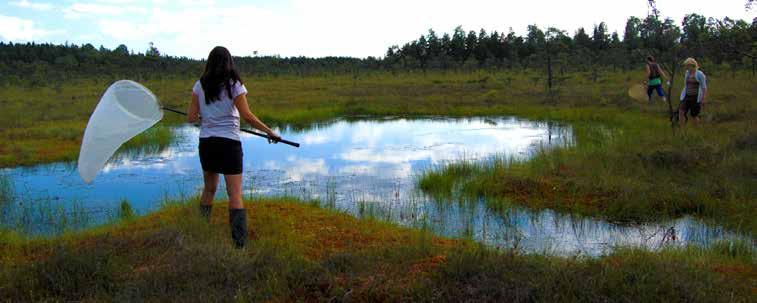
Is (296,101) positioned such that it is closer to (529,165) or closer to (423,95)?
(423,95)

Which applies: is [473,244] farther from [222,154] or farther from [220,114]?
[220,114]

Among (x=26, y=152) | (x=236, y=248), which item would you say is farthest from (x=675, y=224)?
(x=26, y=152)

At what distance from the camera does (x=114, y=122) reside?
4957mm

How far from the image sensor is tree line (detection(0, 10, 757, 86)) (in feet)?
36.4

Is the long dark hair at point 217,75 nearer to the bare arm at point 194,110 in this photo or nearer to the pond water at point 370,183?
the bare arm at point 194,110

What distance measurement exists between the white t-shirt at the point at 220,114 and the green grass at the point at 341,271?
830 mm

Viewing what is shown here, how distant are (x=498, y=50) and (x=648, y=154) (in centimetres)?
4722

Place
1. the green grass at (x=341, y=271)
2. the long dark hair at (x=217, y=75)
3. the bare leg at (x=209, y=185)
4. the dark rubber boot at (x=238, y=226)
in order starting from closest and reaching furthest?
the green grass at (x=341, y=271) → the long dark hair at (x=217, y=75) → the dark rubber boot at (x=238, y=226) → the bare leg at (x=209, y=185)

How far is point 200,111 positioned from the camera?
470cm

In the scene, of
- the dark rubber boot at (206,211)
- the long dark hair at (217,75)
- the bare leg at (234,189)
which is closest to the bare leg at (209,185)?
the dark rubber boot at (206,211)

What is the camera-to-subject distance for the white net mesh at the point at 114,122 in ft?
15.7

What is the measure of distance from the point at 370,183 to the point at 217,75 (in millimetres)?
4309

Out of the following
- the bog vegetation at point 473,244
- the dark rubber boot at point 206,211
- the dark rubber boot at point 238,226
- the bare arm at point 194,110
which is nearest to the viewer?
the bog vegetation at point 473,244

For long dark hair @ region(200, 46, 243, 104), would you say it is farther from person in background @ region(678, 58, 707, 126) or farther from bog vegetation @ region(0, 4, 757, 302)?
person in background @ region(678, 58, 707, 126)
